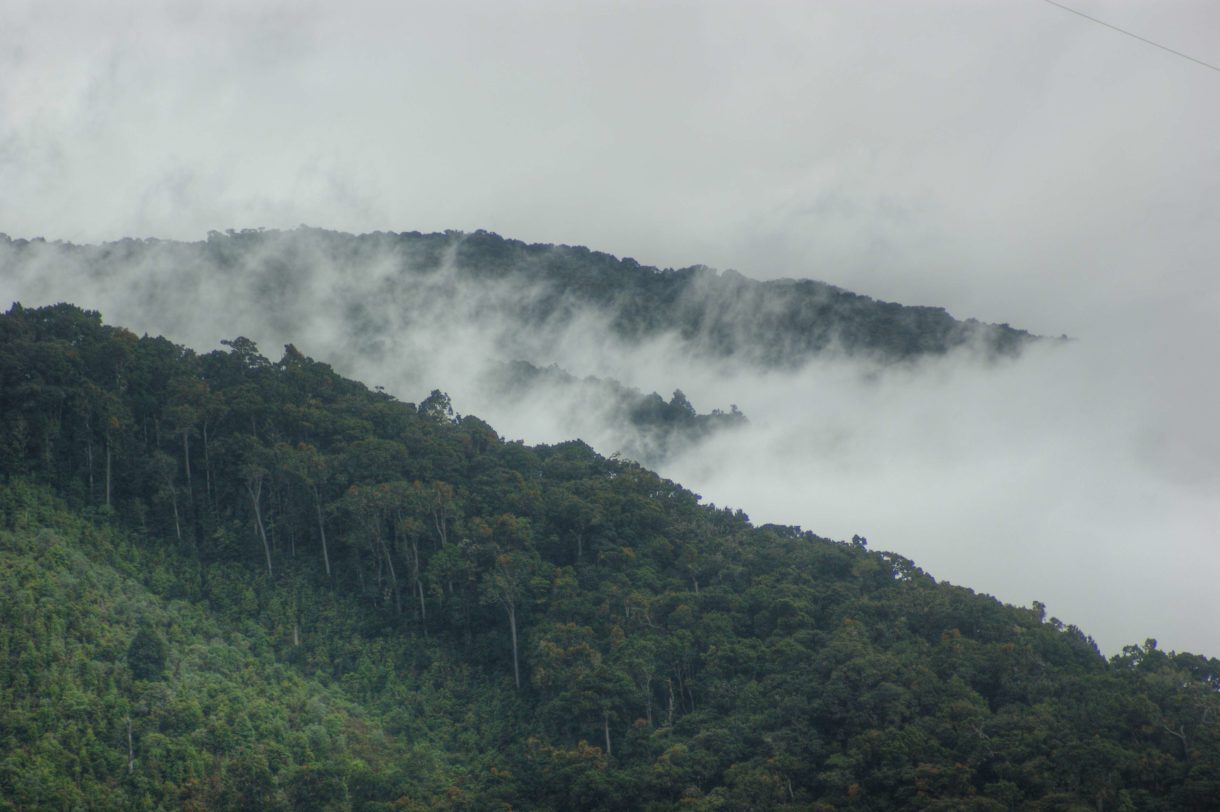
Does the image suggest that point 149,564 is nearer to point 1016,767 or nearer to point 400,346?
point 1016,767

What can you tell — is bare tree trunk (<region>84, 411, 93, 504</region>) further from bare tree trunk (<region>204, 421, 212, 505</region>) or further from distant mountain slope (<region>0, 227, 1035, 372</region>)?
distant mountain slope (<region>0, 227, 1035, 372</region>)

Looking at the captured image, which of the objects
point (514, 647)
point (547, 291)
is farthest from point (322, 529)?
point (547, 291)

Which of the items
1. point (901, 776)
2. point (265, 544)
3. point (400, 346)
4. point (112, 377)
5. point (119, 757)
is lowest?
point (119, 757)

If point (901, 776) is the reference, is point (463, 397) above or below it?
above

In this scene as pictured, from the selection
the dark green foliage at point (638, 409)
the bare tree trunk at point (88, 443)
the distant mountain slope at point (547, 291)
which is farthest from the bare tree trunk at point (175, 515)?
the distant mountain slope at point (547, 291)

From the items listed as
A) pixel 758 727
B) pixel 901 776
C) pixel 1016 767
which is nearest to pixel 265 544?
pixel 758 727

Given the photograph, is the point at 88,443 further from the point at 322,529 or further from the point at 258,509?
the point at 322,529
